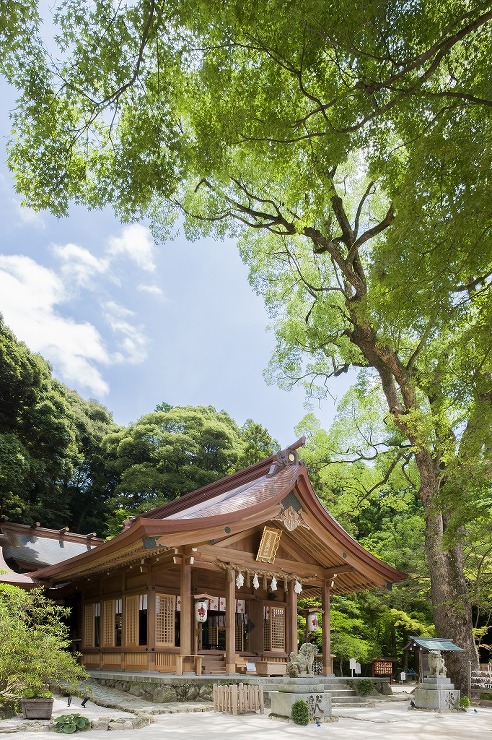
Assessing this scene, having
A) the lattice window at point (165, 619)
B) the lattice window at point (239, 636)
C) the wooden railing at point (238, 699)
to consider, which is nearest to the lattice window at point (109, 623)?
the lattice window at point (165, 619)

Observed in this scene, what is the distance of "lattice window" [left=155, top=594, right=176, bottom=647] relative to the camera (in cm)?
1383

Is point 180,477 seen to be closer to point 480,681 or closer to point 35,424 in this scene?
point 35,424

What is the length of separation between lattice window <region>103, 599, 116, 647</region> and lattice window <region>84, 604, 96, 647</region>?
86 centimetres

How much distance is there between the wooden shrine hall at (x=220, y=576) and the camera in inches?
499

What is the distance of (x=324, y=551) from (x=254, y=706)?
5.44 meters

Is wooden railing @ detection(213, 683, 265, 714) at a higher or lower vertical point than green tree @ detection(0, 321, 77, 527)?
lower

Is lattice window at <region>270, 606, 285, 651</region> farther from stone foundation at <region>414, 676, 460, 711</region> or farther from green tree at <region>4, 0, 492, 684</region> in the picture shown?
green tree at <region>4, 0, 492, 684</region>

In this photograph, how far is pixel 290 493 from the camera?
14312mm

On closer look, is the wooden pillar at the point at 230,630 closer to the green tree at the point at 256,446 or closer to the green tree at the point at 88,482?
the green tree at the point at 256,446

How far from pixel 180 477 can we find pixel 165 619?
1837 cm

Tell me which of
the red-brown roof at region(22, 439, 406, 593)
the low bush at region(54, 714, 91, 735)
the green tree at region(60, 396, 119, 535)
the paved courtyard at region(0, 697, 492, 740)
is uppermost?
the green tree at region(60, 396, 119, 535)

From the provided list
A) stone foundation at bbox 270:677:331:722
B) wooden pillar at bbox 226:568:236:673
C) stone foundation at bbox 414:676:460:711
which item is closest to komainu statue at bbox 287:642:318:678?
stone foundation at bbox 270:677:331:722

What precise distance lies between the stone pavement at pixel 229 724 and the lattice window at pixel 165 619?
1.67 m

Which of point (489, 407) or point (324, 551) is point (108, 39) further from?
point (324, 551)
